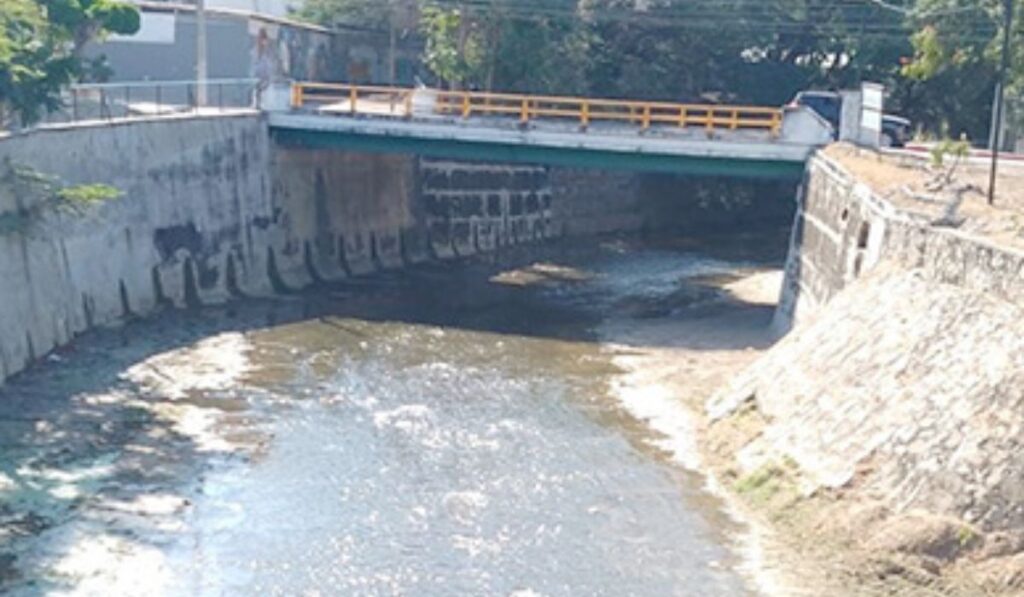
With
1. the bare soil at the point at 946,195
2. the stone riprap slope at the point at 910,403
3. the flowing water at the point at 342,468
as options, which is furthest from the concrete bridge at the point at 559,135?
the stone riprap slope at the point at 910,403

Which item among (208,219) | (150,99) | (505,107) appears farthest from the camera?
(505,107)

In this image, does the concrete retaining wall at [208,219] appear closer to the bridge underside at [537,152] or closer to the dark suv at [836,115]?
the bridge underside at [537,152]

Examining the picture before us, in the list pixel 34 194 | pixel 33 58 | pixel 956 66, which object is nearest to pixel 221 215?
pixel 33 58

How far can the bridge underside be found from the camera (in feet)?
173

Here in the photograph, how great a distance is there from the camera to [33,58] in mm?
43531

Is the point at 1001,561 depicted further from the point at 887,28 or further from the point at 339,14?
the point at 339,14

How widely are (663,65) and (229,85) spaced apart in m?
24.3

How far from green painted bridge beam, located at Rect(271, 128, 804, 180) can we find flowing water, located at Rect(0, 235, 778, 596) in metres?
6.36

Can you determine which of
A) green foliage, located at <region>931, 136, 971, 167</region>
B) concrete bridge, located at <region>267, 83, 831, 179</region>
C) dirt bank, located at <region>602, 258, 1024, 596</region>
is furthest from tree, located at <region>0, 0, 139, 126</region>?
green foliage, located at <region>931, 136, 971, 167</region>

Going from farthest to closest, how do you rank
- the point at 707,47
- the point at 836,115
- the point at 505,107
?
the point at 707,47
the point at 836,115
the point at 505,107

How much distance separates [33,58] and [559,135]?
59.6 feet

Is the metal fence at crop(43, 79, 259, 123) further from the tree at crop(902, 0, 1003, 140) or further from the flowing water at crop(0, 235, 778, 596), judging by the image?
the tree at crop(902, 0, 1003, 140)

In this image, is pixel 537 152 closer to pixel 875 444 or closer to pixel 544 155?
pixel 544 155

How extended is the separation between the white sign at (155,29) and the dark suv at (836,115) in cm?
2732
